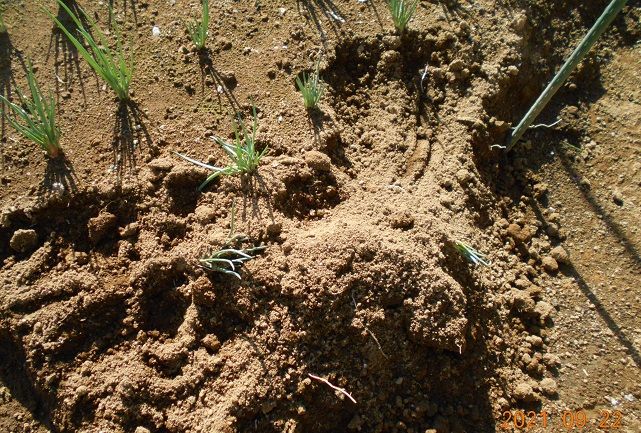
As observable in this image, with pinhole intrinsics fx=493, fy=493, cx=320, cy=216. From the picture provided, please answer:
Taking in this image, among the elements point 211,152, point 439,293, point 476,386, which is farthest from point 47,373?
point 476,386

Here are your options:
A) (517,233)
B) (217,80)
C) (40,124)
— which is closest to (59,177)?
(40,124)

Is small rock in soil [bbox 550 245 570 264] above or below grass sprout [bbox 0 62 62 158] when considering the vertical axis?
below

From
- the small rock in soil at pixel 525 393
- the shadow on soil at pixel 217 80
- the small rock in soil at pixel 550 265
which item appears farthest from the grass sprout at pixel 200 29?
the small rock in soil at pixel 525 393

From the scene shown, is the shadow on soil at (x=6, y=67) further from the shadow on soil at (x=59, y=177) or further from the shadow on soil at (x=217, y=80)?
the shadow on soil at (x=217, y=80)

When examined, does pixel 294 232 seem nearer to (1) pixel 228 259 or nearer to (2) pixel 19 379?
(1) pixel 228 259

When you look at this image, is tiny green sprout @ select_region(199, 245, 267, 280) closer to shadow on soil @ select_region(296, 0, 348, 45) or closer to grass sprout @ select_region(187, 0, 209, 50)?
grass sprout @ select_region(187, 0, 209, 50)

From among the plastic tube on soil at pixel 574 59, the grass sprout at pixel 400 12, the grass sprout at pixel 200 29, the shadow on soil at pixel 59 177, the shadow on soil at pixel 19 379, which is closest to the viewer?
the plastic tube on soil at pixel 574 59

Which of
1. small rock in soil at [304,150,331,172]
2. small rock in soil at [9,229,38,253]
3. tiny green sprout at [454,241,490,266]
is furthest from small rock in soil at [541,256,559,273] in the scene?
small rock in soil at [9,229,38,253]
